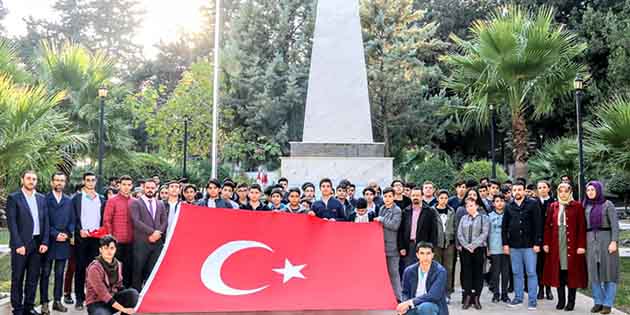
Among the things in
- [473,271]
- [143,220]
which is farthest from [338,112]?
[143,220]

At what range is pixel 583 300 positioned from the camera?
8070 millimetres

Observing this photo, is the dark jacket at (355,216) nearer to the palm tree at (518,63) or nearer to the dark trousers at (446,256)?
the dark trousers at (446,256)

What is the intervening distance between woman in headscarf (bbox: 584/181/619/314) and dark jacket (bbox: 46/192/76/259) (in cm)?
579

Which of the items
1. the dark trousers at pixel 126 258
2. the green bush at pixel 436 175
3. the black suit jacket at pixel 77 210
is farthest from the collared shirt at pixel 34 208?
the green bush at pixel 436 175

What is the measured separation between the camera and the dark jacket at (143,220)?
279 inches

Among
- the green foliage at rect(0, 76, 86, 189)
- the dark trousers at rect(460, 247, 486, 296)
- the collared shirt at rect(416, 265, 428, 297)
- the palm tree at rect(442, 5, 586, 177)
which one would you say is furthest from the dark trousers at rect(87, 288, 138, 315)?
the palm tree at rect(442, 5, 586, 177)

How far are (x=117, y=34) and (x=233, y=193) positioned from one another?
38384 millimetres

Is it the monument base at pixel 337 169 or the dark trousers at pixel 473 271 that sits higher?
the monument base at pixel 337 169

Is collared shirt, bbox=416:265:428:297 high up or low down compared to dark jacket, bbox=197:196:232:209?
down

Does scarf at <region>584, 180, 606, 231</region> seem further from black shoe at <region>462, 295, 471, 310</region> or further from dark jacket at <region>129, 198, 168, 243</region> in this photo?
dark jacket at <region>129, 198, 168, 243</region>

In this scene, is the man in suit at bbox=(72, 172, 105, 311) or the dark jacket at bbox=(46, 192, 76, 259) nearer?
the dark jacket at bbox=(46, 192, 76, 259)

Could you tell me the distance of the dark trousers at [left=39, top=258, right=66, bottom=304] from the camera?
268 inches

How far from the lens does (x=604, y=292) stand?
24.3ft

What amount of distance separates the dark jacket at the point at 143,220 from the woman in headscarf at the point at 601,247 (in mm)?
4848
